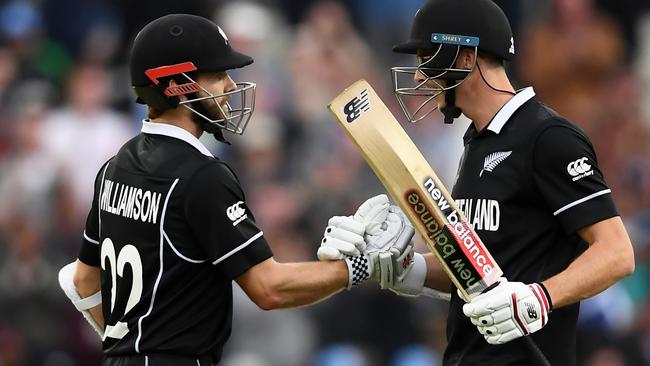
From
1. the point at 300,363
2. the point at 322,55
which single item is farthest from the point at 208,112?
the point at 322,55

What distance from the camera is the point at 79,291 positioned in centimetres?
569

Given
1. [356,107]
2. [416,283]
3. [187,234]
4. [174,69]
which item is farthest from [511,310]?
[174,69]

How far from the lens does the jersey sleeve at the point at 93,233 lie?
17.8ft

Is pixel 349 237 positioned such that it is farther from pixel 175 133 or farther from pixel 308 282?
pixel 175 133

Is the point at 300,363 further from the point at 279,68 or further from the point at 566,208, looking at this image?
the point at 566,208

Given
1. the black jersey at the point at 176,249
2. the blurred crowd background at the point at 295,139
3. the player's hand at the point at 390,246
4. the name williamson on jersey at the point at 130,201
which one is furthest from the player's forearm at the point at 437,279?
the blurred crowd background at the point at 295,139

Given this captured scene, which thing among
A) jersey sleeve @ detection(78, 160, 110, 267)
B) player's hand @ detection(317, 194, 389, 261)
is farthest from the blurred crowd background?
player's hand @ detection(317, 194, 389, 261)

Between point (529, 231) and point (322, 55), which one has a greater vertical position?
point (529, 231)

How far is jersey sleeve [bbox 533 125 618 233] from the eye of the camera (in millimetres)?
4922

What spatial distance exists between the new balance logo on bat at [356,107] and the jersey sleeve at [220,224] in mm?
540

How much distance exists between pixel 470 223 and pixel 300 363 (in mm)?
4338

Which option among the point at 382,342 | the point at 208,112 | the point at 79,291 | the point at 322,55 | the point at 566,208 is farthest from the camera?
the point at 322,55

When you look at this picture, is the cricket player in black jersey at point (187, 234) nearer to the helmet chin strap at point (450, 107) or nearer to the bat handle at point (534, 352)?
the helmet chin strap at point (450, 107)

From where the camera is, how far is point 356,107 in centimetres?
514
